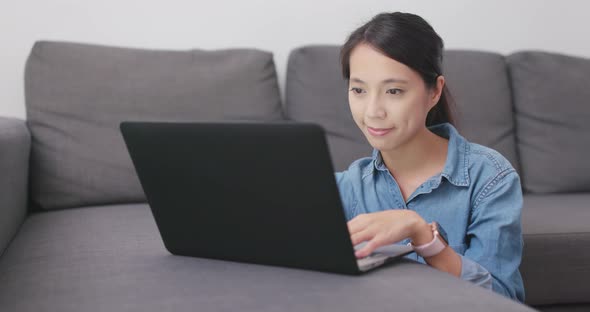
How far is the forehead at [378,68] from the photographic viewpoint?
4.26ft

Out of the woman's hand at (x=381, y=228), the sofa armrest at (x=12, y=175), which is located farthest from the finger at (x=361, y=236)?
the sofa armrest at (x=12, y=175)

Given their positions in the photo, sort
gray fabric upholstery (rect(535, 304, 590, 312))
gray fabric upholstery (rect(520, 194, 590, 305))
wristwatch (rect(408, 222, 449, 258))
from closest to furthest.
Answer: wristwatch (rect(408, 222, 449, 258)) < gray fabric upholstery (rect(520, 194, 590, 305)) < gray fabric upholstery (rect(535, 304, 590, 312))

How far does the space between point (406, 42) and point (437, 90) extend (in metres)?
0.14

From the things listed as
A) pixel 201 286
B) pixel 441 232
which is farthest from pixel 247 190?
pixel 441 232

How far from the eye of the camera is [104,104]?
6.54 feet

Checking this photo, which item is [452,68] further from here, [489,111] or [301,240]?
[301,240]

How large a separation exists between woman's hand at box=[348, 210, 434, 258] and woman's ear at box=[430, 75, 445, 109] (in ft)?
1.20

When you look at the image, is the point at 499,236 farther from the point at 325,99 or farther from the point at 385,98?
the point at 325,99

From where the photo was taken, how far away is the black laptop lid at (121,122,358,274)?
0.93m

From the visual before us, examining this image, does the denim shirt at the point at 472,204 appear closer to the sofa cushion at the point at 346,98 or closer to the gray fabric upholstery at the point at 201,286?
the gray fabric upholstery at the point at 201,286

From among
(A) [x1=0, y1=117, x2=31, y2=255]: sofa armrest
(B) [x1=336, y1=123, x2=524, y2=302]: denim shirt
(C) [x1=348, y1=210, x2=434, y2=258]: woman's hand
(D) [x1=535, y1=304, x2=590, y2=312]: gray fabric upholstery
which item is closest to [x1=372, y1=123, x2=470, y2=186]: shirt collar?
(B) [x1=336, y1=123, x2=524, y2=302]: denim shirt

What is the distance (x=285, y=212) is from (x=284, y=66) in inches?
58.3

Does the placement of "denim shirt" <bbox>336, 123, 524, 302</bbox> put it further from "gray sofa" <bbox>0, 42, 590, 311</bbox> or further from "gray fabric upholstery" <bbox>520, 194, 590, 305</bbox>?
"gray fabric upholstery" <bbox>520, 194, 590, 305</bbox>

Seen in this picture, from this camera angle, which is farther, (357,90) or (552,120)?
(552,120)
